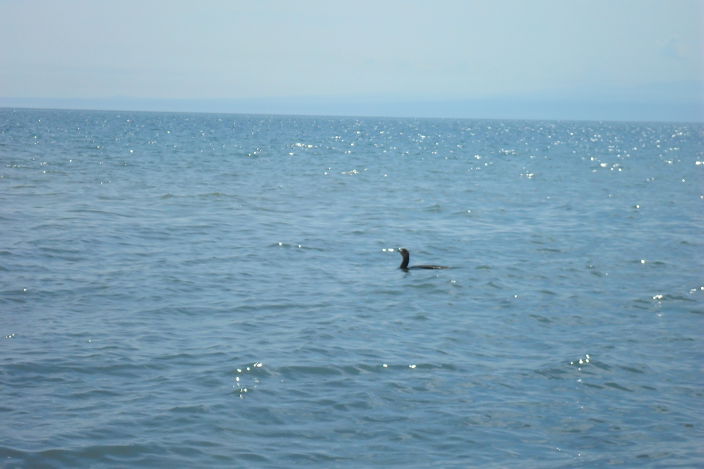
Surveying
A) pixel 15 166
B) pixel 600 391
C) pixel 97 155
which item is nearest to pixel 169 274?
pixel 600 391

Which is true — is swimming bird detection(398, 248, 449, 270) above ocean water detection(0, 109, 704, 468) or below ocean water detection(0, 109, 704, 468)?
above

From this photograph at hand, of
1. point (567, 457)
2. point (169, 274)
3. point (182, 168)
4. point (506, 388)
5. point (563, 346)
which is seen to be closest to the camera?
point (567, 457)

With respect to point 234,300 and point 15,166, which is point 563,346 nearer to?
point 234,300

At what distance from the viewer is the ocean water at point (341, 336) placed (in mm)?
9180

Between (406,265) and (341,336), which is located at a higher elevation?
(406,265)

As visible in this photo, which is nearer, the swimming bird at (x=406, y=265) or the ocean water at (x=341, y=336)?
the ocean water at (x=341, y=336)

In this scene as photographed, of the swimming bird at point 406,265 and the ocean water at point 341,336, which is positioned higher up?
the swimming bird at point 406,265

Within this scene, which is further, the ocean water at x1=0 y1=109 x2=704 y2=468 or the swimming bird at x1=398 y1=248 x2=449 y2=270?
the swimming bird at x1=398 y1=248 x2=449 y2=270

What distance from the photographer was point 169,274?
17391mm

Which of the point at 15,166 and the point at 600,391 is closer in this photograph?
the point at 600,391

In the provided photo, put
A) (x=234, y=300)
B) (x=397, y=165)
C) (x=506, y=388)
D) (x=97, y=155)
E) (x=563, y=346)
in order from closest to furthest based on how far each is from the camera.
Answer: (x=506, y=388) < (x=563, y=346) < (x=234, y=300) < (x=97, y=155) < (x=397, y=165)

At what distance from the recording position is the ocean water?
918 centimetres

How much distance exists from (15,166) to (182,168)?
8220 millimetres

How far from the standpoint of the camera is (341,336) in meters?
13.2
